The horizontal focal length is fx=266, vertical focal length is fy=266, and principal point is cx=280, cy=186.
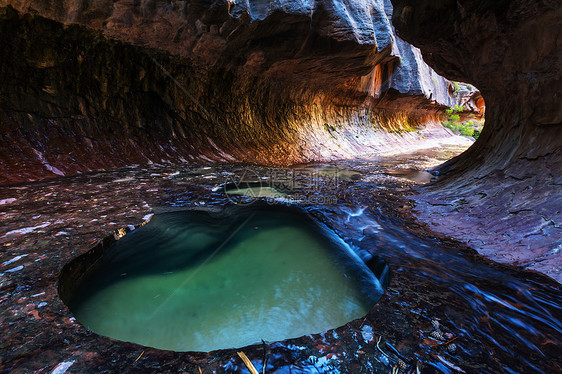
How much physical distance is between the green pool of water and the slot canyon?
0.02 metres

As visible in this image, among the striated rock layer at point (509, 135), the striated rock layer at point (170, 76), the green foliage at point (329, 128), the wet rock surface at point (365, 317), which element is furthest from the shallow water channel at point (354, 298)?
the green foliage at point (329, 128)

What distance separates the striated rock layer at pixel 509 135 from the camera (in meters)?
2.57

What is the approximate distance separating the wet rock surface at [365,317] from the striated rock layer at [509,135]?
1.78 ft

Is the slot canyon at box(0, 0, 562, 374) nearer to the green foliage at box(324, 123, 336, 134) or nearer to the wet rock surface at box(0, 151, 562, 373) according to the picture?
the wet rock surface at box(0, 151, 562, 373)

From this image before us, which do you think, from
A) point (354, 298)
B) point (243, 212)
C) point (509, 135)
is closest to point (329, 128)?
point (509, 135)

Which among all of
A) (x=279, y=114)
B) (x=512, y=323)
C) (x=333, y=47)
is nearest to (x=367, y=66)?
(x=333, y=47)

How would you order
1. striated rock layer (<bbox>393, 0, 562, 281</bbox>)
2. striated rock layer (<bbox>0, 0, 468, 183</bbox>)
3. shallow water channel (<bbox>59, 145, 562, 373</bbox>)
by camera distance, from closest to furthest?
shallow water channel (<bbox>59, 145, 562, 373</bbox>), striated rock layer (<bbox>393, 0, 562, 281</bbox>), striated rock layer (<bbox>0, 0, 468, 183</bbox>)

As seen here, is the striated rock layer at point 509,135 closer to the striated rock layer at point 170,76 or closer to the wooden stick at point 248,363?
the wooden stick at point 248,363

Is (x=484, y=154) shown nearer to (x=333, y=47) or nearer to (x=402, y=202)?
(x=402, y=202)

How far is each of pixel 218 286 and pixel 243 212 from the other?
1.47 m

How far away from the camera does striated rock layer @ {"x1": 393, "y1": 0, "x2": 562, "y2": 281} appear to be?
101 inches

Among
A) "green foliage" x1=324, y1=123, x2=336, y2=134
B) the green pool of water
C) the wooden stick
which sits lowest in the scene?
the green pool of water

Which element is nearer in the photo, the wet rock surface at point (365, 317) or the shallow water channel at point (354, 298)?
the wet rock surface at point (365, 317)

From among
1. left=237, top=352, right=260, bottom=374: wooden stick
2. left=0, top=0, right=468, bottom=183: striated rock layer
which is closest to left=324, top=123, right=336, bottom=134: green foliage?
left=0, top=0, right=468, bottom=183: striated rock layer
